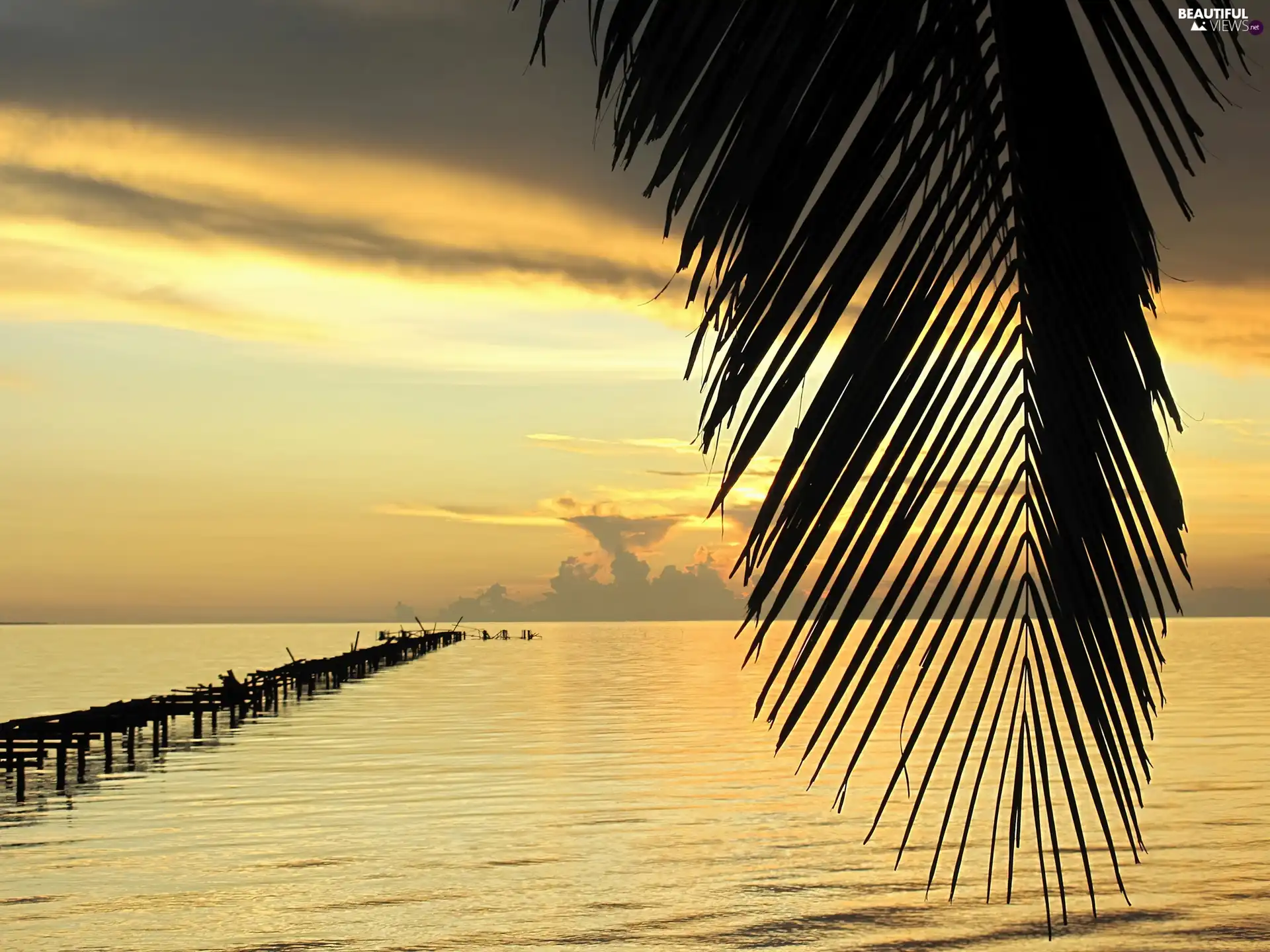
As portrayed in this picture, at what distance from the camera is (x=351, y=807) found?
27.3 m

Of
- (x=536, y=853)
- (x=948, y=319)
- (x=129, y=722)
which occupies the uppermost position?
(x=948, y=319)

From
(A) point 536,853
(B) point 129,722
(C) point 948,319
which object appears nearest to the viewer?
(C) point 948,319

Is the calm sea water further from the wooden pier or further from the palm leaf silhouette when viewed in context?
the palm leaf silhouette

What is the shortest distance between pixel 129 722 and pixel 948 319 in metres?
34.6

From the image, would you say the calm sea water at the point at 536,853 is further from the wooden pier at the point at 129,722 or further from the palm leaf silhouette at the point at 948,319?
the palm leaf silhouette at the point at 948,319

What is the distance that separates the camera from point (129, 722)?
33.0m

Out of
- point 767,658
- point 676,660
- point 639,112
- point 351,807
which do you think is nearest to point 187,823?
point 351,807

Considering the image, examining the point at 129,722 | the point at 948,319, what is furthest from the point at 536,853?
the point at 948,319

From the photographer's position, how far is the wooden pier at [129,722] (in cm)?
2927

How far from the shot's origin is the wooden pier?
29.3 meters

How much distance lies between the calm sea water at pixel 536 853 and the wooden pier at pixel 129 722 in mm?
917

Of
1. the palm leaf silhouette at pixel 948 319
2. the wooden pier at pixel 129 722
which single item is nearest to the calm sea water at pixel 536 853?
the wooden pier at pixel 129 722

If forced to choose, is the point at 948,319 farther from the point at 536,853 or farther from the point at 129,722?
the point at 129,722

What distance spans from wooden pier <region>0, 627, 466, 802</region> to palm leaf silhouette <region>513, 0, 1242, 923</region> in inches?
1165
